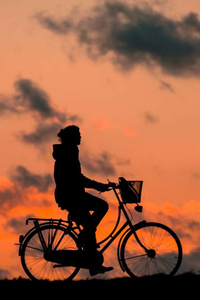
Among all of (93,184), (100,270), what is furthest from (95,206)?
(100,270)

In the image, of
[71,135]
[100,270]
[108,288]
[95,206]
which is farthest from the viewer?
[100,270]

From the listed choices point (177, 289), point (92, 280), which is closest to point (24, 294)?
point (92, 280)

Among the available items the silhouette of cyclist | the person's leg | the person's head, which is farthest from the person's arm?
the person's head

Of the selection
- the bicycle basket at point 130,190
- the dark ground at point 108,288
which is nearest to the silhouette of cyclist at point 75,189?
the bicycle basket at point 130,190

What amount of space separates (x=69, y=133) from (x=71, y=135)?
6 cm

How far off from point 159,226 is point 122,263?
107cm

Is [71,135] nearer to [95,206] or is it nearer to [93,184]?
[93,184]

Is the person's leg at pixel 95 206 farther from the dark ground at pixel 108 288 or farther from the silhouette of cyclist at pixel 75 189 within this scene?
the dark ground at pixel 108 288

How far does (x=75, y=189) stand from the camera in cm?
1425

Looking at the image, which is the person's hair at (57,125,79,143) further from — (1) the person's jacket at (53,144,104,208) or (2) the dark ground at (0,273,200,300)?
(2) the dark ground at (0,273,200,300)

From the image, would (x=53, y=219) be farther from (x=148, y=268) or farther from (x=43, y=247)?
(x=148, y=268)

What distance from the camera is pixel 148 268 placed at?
14.7 metres

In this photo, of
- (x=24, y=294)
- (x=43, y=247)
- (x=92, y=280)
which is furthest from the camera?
(x=43, y=247)

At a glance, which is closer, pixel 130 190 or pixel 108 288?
pixel 108 288
